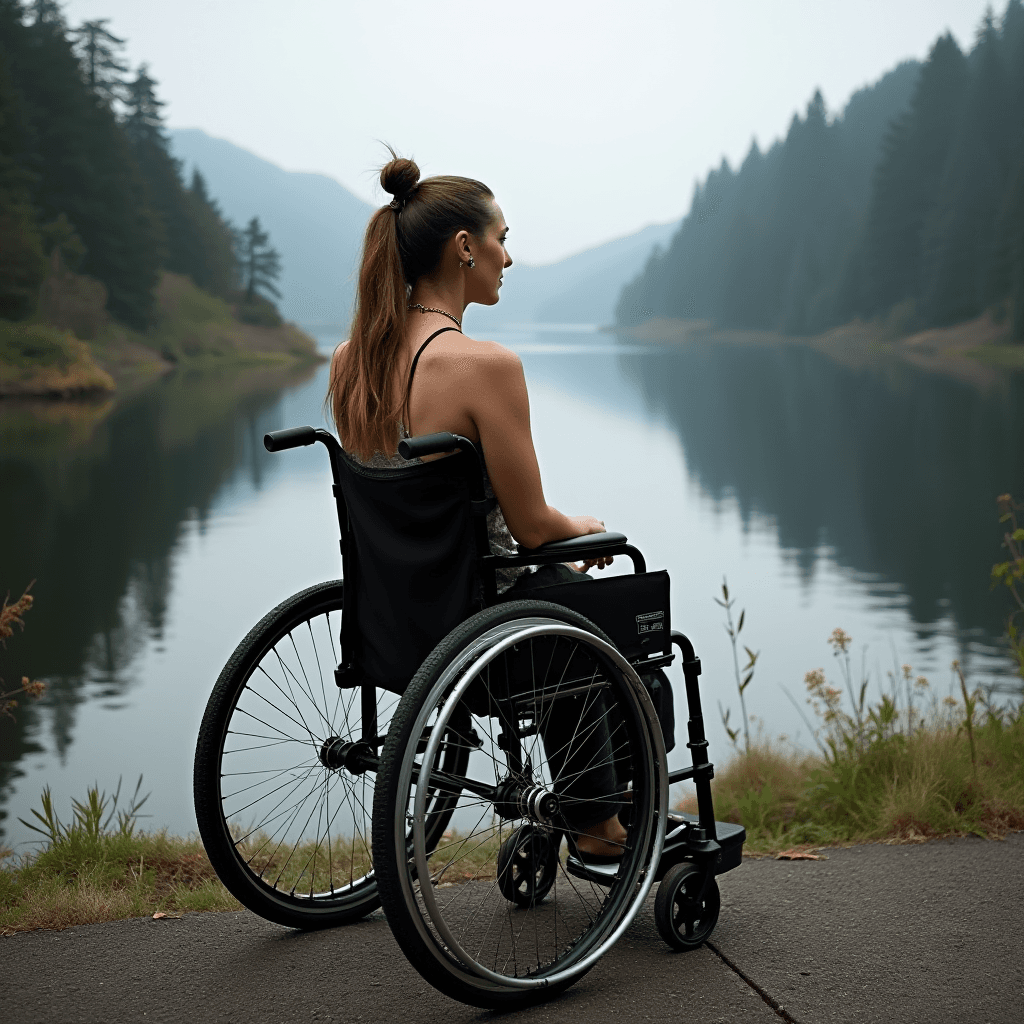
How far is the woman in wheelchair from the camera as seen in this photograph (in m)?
2.10

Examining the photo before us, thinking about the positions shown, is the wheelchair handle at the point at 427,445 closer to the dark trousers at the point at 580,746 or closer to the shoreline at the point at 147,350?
the dark trousers at the point at 580,746

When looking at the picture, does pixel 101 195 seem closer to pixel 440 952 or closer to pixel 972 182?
pixel 972 182

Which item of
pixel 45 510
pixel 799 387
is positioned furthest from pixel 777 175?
pixel 45 510

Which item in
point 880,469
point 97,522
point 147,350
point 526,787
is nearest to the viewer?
point 526,787

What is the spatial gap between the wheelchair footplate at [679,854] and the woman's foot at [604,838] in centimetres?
3

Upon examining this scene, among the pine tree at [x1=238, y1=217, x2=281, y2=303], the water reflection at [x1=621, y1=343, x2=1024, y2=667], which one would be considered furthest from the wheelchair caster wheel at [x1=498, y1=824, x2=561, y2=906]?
the pine tree at [x1=238, y1=217, x2=281, y2=303]

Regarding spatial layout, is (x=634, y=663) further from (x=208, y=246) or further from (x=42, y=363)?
(x=208, y=246)

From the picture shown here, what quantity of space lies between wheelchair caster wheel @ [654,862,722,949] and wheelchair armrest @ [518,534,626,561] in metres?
0.63

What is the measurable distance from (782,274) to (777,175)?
957cm

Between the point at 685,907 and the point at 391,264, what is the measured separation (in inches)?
52.5

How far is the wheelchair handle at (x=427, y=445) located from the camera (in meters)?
1.95

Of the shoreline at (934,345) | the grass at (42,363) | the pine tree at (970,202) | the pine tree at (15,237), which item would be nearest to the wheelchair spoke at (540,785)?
the grass at (42,363)

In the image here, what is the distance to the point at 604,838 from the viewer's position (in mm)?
2326

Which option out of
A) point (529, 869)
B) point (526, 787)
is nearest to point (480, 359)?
point (526, 787)
